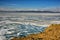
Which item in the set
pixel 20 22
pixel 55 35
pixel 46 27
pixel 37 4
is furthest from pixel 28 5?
pixel 55 35

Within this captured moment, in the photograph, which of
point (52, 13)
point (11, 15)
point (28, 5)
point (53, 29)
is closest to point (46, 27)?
point (53, 29)

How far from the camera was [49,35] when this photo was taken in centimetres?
291

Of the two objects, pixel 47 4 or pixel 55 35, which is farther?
pixel 47 4

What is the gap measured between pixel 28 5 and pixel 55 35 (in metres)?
0.87

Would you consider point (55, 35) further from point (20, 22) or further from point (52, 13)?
point (20, 22)

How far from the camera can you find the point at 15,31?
3.01m

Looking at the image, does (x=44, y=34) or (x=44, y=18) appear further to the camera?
(x=44, y=18)

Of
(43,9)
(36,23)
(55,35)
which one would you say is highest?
(43,9)

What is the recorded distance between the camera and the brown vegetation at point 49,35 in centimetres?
287

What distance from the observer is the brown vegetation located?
9.43 ft

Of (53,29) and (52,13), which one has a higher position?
(52,13)

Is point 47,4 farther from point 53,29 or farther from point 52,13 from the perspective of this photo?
point 53,29

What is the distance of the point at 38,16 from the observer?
3.16 meters

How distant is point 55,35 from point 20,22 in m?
0.79
